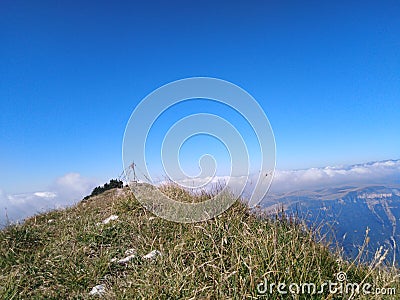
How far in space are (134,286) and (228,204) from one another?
382cm

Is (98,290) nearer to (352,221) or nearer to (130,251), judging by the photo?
(130,251)

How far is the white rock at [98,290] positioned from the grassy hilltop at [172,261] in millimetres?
40

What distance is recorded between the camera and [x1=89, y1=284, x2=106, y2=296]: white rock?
185 inches

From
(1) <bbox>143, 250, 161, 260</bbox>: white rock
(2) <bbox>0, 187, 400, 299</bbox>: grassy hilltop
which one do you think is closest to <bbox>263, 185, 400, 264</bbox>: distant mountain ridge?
(2) <bbox>0, 187, 400, 299</bbox>: grassy hilltop

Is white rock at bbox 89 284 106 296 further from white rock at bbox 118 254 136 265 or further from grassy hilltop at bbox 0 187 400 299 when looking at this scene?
white rock at bbox 118 254 136 265

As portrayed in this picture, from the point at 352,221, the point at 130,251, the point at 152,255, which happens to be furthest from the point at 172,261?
the point at 352,221

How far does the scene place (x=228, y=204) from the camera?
25.9 ft

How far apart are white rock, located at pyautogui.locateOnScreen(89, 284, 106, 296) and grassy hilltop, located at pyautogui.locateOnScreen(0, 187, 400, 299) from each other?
0.04 meters

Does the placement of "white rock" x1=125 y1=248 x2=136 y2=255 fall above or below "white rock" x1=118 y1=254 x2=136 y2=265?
above

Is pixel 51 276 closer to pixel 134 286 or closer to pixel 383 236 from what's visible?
pixel 134 286

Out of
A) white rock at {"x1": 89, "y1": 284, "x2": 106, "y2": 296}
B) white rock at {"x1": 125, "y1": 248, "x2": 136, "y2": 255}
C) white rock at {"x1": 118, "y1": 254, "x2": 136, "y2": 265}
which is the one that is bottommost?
white rock at {"x1": 89, "y1": 284, "x2": 106, "y2": 296}

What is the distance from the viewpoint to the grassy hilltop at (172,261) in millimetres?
4023

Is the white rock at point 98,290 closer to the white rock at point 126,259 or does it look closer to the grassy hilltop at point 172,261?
the grassy hilltop at point 172,261

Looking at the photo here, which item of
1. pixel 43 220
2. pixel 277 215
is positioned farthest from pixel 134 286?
pixel 43 220
